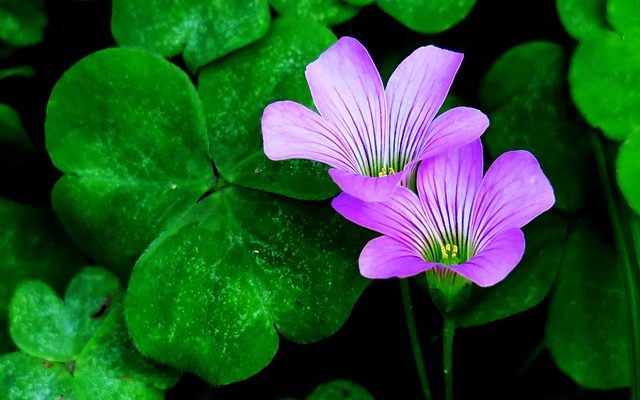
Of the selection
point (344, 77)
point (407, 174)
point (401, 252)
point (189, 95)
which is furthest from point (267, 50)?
point (401, 252)

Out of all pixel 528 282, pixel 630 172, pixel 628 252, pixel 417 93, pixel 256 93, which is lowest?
pixel 528 282

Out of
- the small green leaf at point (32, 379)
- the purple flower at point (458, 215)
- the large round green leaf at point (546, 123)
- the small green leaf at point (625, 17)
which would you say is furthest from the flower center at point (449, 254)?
the small green leaf at point (32, 379)

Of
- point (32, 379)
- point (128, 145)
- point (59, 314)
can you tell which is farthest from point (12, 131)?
point (32, 379)

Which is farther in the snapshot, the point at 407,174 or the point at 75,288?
the point at 75,288

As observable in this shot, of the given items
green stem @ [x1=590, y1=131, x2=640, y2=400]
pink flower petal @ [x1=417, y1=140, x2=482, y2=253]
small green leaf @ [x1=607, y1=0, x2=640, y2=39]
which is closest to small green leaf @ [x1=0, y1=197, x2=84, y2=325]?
pink flower petal @ [x1=417, y1=140, x2=482, y2=253]

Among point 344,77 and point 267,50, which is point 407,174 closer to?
point 344,77

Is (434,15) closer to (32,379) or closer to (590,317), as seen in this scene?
(590,317)
